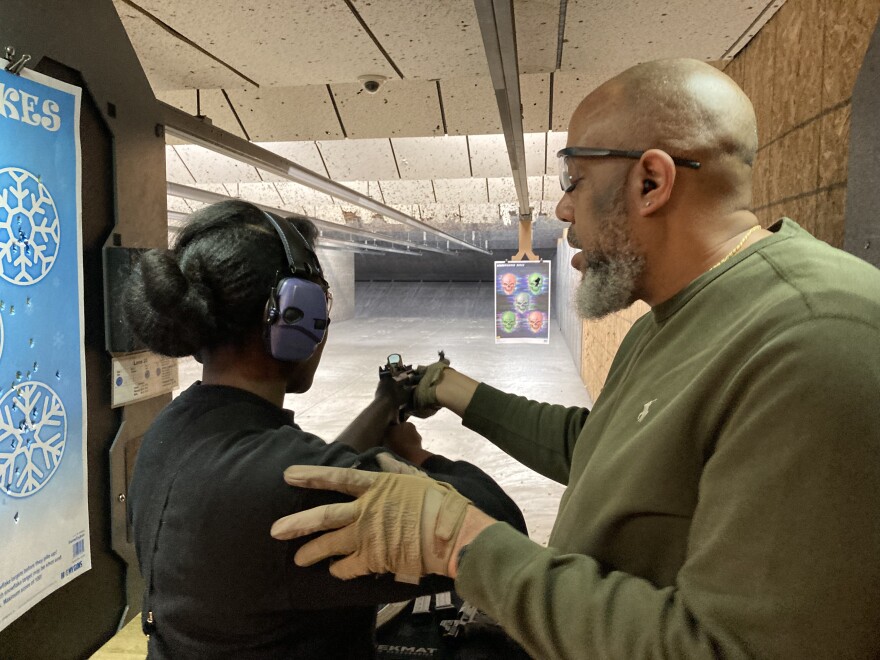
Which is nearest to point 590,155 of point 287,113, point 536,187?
point 287,113

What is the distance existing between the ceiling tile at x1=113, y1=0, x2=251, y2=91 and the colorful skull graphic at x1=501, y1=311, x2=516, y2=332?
5558 mm

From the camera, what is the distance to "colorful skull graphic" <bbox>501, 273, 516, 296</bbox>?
23.5 ft

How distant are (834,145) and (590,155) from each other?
630 millimetres

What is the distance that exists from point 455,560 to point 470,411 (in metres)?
0.84

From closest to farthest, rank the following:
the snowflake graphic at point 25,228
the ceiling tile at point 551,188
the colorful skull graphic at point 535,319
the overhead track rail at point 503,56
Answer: the snowflake graphic at point 25,228 < the overhead track rail at point 503,56 < the ceiling tile at point 551,188 < the colorful skull graphic at point 535,319

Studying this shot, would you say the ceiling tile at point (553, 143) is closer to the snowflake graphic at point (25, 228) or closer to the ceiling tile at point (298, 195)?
the ceiling tile at point (298, 195)

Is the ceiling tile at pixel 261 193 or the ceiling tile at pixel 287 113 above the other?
the ceiling tile at pixel 261 193

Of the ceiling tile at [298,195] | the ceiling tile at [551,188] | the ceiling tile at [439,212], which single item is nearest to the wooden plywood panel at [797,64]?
the ceiling tile at [551,188]

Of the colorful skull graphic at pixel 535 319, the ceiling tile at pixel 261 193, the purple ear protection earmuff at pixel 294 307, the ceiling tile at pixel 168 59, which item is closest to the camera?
the purple ear protection earmuff at pixel 294 307

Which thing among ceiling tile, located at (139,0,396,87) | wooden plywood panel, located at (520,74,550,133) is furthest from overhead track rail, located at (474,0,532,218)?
ceiling tile, located at (139,0,396,87)

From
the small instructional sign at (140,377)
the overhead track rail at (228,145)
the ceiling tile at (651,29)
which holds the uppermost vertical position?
the ceiling tile at (651,29)

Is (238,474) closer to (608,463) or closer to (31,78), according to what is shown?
(608,463)

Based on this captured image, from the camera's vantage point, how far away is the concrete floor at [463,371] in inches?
140

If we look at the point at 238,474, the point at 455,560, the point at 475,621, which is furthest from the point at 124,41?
the point at 475,621
